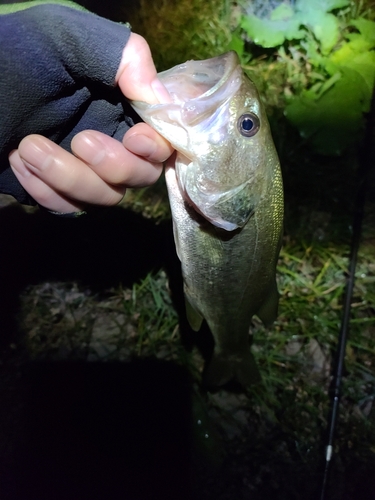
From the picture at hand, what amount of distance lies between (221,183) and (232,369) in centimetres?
111

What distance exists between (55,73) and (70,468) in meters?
1.96

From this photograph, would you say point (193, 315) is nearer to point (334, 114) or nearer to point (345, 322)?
point (345, 322)

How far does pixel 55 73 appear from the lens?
3.95ft

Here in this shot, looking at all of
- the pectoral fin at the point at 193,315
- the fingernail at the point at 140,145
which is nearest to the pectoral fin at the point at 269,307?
the pectoral fin at the point at 193,315

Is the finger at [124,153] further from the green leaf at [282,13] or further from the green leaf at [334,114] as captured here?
the green leaf at [282,13]

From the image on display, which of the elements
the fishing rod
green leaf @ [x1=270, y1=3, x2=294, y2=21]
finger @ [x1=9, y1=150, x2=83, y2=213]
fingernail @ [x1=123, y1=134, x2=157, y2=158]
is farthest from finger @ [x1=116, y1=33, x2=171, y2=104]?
green leaf @ [x1=270, y1=3, x2=294, y2=21]

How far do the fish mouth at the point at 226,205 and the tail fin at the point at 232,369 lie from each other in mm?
882

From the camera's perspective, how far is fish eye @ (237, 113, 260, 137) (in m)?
1.26

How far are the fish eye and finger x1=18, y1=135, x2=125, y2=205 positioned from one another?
453 millimetres

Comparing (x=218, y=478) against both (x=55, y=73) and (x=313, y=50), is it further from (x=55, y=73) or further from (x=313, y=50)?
(x=313, y=50)

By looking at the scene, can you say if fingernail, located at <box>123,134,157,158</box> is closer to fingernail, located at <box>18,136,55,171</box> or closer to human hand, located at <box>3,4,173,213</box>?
human hand, located at <box>3,4,173,213</box>

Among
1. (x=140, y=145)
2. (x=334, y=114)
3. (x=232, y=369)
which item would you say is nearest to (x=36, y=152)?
(x=140, y=145)

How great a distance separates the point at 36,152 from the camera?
1234 millimetres

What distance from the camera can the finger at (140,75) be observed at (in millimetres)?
1161
